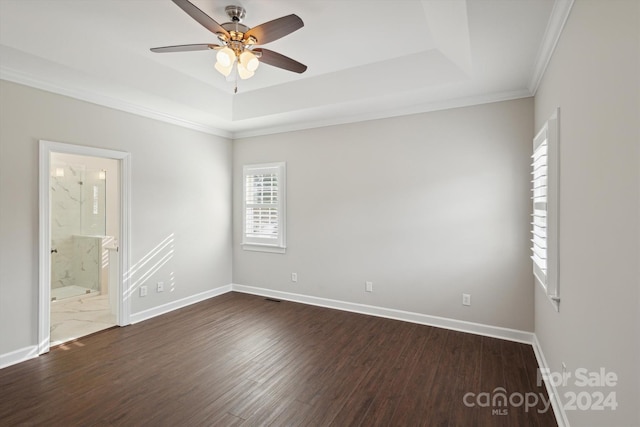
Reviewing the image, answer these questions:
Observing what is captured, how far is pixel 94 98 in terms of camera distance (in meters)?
3.53

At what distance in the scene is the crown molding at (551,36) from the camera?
197 cm

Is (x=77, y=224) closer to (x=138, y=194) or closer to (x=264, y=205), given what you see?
(x=138, y=194)

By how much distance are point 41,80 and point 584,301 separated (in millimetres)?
4679

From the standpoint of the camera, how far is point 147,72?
3.42m

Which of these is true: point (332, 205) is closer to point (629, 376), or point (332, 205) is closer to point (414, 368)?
point (414, 368)

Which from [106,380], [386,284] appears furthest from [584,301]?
[106,380]

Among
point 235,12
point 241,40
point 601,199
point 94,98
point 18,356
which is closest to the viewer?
point 601,199

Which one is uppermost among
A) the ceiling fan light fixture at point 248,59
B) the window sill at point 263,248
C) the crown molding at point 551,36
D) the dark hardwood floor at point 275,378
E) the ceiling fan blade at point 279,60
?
the crown molding at point 551,36

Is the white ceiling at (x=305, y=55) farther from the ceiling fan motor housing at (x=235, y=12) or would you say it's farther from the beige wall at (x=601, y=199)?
the beige wall at (x=601, y=199)

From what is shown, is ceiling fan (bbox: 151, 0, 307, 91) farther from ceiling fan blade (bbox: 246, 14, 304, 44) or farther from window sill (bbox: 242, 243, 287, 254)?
window sill (bbox: 242, 243, 287, 254)

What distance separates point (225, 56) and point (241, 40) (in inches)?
6.4

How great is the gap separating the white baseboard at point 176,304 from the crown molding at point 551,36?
503 centimetres

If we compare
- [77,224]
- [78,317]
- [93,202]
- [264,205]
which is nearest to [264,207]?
[264,205]

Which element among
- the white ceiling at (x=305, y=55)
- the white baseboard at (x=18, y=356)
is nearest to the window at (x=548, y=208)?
the white ceiling at (x=305, y=55)
